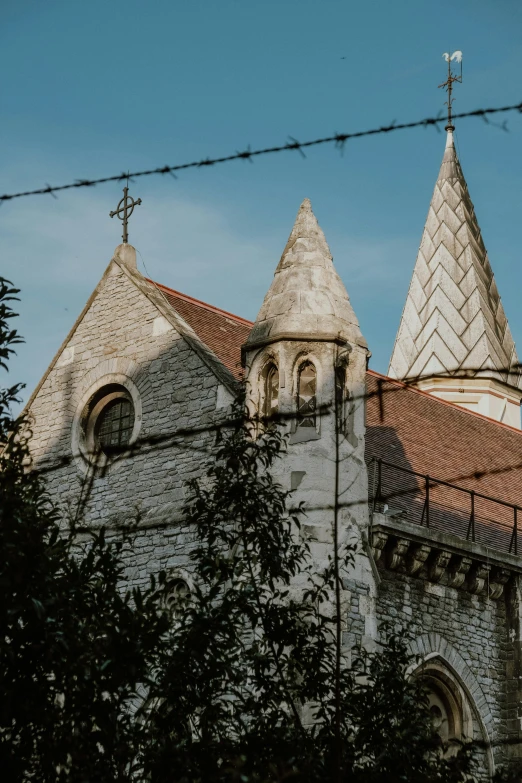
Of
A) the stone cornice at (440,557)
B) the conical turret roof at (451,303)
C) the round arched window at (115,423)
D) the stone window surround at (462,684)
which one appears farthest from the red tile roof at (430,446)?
the conical turret roof at (451,303)

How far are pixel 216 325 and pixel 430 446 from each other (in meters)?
4.21

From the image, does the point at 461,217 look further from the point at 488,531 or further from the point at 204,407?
the point at 204,407

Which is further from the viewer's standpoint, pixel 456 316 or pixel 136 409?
pixel 456 316

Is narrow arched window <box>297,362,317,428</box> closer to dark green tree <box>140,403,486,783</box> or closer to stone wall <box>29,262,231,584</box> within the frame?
stone wall <box>29,262,231,584</box>

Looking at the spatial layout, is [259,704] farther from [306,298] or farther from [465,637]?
[465,637]

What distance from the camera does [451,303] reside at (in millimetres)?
31453

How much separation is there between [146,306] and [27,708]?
32.5 feet

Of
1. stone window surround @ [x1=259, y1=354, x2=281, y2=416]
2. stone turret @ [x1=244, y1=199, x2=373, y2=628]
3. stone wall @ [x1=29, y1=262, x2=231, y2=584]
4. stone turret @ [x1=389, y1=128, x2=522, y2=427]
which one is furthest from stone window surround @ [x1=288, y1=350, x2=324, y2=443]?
stone turret @ [x1=389, y1=128, x2=522, y2=427]

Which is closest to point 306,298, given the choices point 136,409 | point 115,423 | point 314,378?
point 314,378

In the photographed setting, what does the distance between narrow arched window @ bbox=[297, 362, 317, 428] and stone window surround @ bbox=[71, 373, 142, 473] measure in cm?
250

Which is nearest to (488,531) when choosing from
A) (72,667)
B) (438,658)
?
(438,658)

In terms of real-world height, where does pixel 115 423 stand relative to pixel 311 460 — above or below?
above

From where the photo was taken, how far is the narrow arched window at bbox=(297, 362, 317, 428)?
51.1ft

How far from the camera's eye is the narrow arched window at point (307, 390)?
15562mm
